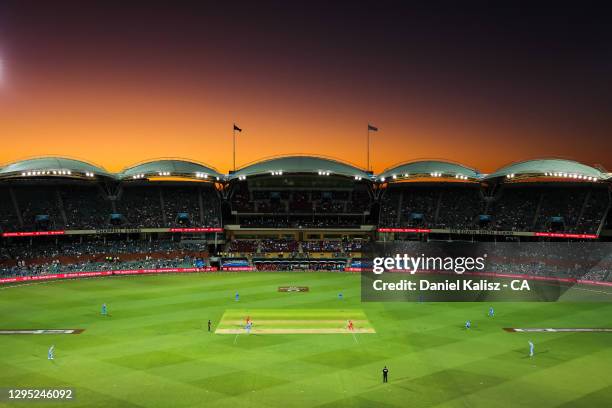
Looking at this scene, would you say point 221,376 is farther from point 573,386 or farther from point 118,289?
point 118,289

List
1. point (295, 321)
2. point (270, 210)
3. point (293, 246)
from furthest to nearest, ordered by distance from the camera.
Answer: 1. point (270, 210)
2. point (293, 246)
3. point (295, 321)

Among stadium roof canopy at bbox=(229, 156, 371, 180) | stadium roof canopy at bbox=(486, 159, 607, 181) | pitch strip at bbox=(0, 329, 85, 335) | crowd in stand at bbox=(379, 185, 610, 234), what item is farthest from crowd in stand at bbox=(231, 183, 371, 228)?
pitch strip at bbox=(0, 329, 85, 335)

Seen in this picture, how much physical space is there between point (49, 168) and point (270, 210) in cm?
3725

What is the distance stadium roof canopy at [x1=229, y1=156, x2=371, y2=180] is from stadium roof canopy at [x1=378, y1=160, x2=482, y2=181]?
21.2ft

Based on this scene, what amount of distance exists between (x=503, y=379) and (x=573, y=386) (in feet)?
11.6

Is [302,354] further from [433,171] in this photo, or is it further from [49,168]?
[49,168]

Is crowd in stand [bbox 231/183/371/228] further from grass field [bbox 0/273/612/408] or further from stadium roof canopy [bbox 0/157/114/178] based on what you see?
grass field [bbox 0/273/612/408]

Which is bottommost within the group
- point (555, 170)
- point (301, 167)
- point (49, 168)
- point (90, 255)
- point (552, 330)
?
point (552, 330)

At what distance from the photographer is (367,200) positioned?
97188 mm

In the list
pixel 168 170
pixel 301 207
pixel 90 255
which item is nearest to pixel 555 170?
pixel 301 207

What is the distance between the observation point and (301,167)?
8750 centimetres

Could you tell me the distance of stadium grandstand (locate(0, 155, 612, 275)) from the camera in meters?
79.3

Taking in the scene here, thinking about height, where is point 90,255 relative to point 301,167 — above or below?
below

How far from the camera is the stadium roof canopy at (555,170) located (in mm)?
75062
